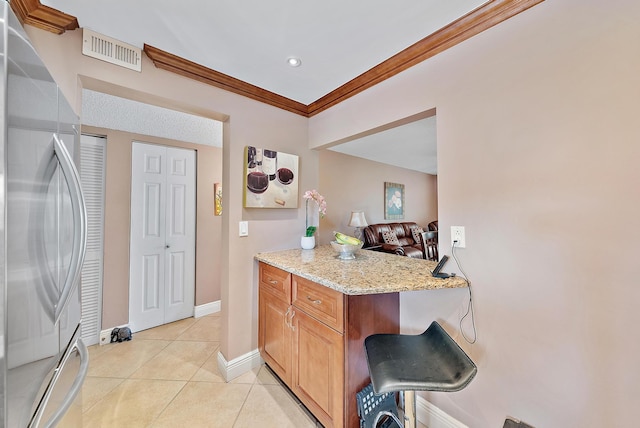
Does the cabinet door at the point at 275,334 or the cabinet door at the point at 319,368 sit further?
the cabinet door at the point at 275,334

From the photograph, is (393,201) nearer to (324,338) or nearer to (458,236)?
(458,236)

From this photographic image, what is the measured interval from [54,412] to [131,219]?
235 cm

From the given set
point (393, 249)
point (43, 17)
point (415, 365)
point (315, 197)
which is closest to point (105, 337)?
point (315, 197)

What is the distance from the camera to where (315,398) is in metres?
1.44

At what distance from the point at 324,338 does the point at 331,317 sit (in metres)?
0.15

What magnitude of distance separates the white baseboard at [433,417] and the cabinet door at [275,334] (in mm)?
867

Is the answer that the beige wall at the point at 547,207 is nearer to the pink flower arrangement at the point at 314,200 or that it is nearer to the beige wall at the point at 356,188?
the pink flower arrangement at the point at 314,200

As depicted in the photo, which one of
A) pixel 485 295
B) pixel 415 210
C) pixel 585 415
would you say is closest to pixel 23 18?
pixel 485 295

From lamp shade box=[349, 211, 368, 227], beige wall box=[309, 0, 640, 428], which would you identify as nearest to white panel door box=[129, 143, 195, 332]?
lamp shade box=[349, 211, 368, 227]

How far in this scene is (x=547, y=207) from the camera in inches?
42.2

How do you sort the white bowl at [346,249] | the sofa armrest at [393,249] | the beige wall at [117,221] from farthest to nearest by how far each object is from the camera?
the sofa armrest at [393,249] → the beige wall at [117,221] → the white bowl at [346,249]

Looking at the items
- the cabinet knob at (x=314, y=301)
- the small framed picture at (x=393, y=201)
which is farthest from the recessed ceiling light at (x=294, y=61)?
Answer: the small framed picture at (x=393, y=201)

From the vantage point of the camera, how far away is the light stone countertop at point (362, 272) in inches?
46.5

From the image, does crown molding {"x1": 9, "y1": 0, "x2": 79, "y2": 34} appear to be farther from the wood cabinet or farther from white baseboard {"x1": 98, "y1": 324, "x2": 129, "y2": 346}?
white baseboard {"x1": 98, "y1": 324, "x2": 129, "y2": 346}
